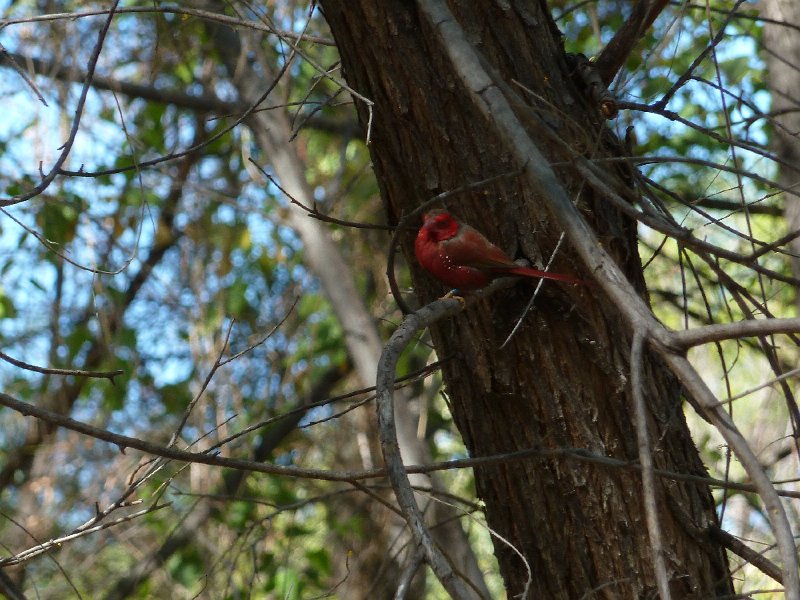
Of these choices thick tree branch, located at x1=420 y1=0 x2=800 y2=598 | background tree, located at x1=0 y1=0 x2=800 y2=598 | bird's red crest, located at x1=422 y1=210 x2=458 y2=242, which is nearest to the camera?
thick tree branch, located at x1=420 y1=0 x2=800 y2=598

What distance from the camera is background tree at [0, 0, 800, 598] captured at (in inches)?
77.2

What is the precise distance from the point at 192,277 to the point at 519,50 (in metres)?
4.97

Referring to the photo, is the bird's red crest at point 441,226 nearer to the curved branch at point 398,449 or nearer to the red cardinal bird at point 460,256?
the red cardinal bird at point 460,256

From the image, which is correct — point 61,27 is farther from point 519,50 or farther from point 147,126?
point 519,50

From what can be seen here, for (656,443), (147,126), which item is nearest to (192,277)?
(147,126)

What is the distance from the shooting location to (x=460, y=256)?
2455 millimetres

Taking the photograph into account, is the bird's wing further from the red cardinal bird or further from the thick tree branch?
the thick tree branch

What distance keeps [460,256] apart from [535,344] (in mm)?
301

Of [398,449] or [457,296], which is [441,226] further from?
[398,449]

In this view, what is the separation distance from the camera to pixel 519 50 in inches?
97.8

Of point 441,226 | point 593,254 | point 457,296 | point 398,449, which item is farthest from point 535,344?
point 398,449

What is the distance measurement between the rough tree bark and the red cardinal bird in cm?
5

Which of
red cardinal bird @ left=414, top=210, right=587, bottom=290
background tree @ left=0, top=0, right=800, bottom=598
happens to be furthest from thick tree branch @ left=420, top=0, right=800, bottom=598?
red cardinal bird @ left=414, top=210, right=587, bottom=290

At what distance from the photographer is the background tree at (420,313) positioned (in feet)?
6.43
